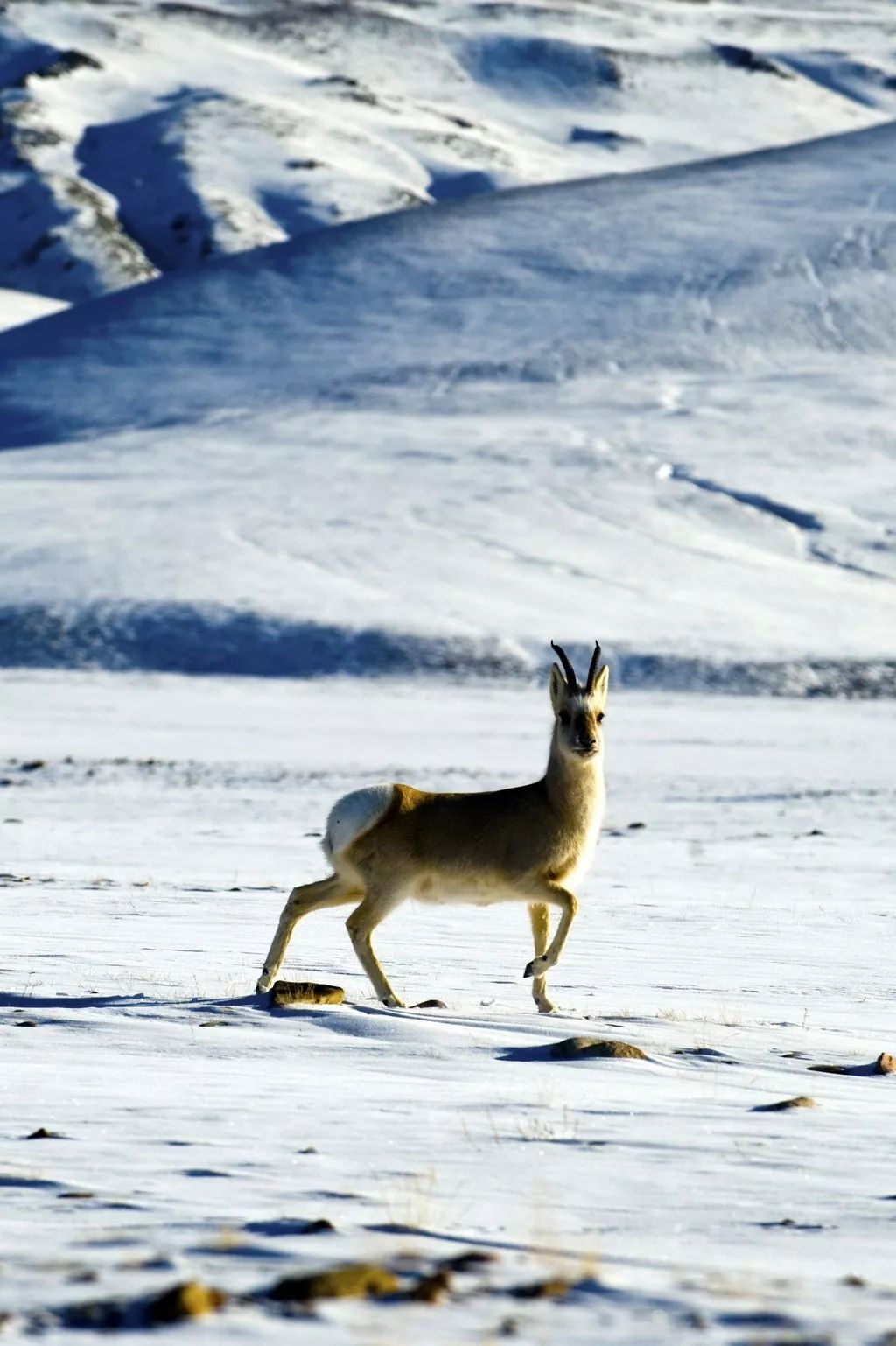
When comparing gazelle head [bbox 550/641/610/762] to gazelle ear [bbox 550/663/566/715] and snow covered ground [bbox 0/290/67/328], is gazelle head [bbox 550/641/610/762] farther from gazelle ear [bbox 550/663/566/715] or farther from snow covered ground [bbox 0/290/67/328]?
snow covered ground [bbox 0/290/67/328]

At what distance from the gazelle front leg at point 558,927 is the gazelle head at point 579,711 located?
1.91 ft

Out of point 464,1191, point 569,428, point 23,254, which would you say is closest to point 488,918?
point 464,1191

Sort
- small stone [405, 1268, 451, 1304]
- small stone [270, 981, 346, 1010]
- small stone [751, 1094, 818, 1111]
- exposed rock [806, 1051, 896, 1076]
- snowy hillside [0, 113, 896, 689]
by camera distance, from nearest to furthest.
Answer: small stone [405, 1268, 451, 1304], small stone [751, 1094, 818, 1111], exposed rock [806, 1051, 896, 1076], small stone [270, 981, 346, 1010], snowy hillside [0, 113, 896, 689]

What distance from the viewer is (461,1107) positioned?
6.49 meters

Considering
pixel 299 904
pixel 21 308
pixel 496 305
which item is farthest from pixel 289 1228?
pixel 21 308

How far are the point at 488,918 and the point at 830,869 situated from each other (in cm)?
446

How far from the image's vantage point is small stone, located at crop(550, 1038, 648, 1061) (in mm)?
7520

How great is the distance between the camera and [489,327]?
6956 centimetres

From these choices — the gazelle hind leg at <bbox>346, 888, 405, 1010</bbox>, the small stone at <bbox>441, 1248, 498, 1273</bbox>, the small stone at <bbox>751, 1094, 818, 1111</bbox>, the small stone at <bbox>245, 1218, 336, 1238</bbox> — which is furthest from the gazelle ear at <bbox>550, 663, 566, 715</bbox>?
the small stone at <bbox>441, 1248, 498, 1273</bbox>

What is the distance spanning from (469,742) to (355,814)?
20569mm

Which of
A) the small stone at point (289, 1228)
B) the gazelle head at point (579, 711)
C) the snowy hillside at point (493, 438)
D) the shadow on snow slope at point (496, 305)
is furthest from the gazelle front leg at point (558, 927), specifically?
the shadow on snow slope at point (496, 305)

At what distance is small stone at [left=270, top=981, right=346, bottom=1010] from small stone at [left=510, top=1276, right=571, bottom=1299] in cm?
382

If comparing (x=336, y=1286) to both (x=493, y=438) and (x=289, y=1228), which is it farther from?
(x=493, y=438)

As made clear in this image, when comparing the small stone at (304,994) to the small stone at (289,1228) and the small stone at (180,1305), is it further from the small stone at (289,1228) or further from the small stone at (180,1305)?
the small stone at (180,1305)
